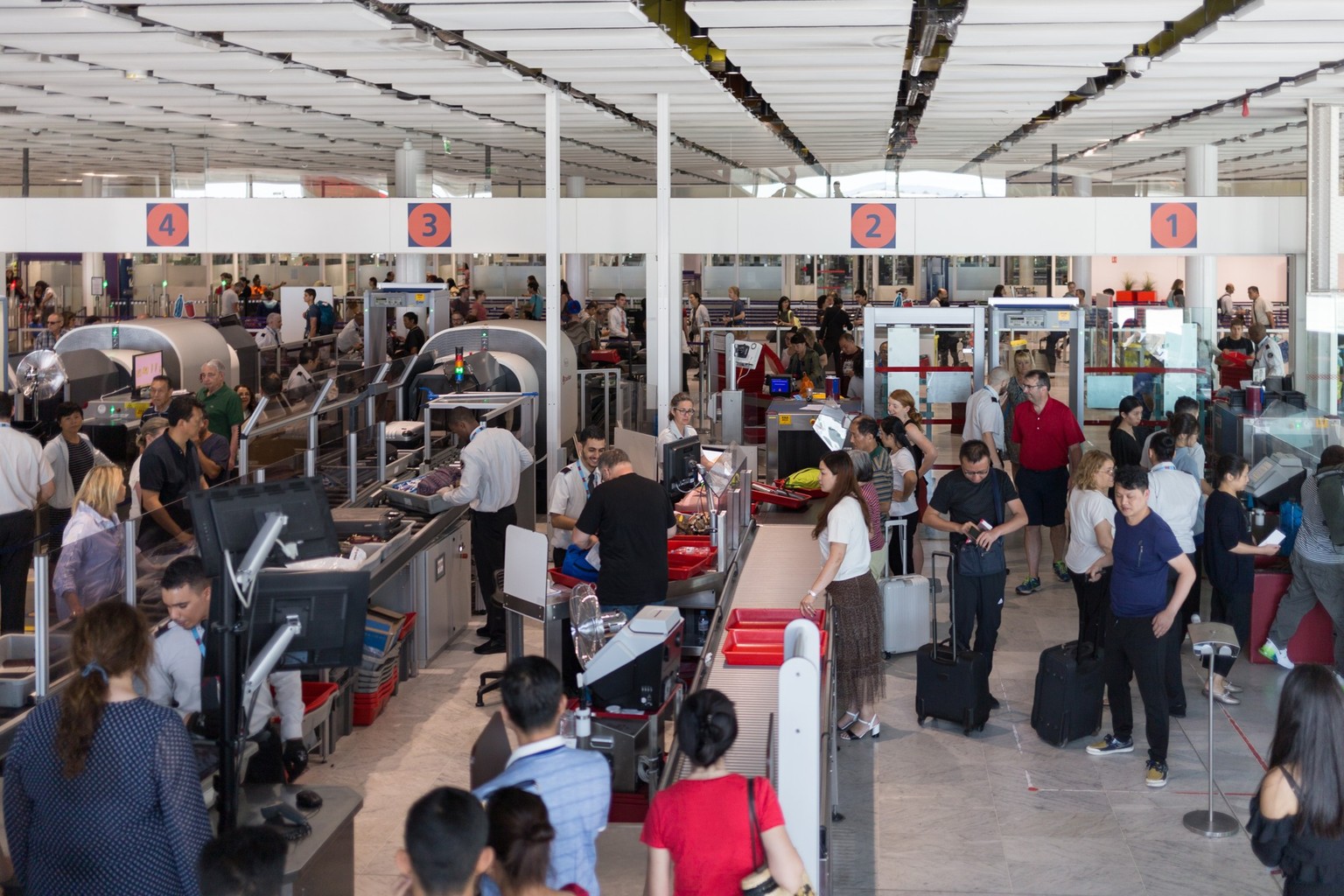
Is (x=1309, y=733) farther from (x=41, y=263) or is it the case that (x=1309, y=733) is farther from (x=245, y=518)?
(x=41, y=263)

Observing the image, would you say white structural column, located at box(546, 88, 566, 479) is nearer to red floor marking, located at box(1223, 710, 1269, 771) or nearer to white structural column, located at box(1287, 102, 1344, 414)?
red floor marking, located at box(1223, 710, 1269, 771)

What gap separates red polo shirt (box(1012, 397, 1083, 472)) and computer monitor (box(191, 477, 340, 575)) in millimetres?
6213

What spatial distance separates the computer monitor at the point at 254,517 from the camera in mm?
4672

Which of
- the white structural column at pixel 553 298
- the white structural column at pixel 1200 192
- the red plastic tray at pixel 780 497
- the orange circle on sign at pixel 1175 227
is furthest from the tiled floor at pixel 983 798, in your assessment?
the white structural column at pixel 1200 192

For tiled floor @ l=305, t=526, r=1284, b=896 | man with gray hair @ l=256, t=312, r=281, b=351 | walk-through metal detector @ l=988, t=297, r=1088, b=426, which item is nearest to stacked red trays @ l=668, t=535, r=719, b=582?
tiled floor @ l=305, t=526, r=1284, b=896

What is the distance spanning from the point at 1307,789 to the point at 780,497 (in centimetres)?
881

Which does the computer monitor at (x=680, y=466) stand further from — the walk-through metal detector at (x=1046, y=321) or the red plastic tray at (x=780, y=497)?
the walk-through metal detector at (x=1046, y=321)

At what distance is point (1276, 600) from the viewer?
27.1ft

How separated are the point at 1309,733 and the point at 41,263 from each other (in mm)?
33093

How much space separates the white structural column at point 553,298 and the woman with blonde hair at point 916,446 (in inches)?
101

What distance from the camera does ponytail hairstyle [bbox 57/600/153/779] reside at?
3711 mm

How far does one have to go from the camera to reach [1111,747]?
693 centimetres

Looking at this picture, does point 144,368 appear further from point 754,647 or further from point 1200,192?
point 1200,192

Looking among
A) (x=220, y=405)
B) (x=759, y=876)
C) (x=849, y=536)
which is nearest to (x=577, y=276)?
(x=220, y=405)
